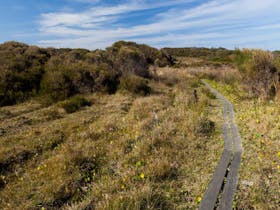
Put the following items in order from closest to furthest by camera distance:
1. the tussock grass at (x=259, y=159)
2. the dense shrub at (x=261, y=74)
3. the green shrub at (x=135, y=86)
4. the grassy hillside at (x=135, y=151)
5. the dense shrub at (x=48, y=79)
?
the tussock grass at (x=259, y=159)
the grassy hillside at (x=135, y=151)
the dense shrub at (x=261, y=74)
the dense shrub at (x=48, y=79)
the green shrub at (x=135, y=86)

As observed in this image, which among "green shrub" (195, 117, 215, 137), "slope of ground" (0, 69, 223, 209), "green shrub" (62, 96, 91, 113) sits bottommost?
"slope of ground" (0, 69, 223, 209)

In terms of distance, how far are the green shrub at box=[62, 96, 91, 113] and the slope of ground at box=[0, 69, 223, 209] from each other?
151 cm

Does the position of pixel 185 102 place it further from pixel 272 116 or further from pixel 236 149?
pixel 236 149

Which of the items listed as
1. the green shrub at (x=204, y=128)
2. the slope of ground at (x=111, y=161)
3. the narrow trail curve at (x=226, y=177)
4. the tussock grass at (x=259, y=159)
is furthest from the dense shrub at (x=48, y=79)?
the narrow trail curve at (x=226, y=177)

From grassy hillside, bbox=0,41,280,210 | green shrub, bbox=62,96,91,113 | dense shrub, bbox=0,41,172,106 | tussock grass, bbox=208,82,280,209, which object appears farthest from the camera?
Answer: dense shrub, bbox=0,41,172,106

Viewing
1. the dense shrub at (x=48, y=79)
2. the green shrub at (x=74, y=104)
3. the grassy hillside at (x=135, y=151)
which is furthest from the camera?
the dense shrub at (x=48, y=79)

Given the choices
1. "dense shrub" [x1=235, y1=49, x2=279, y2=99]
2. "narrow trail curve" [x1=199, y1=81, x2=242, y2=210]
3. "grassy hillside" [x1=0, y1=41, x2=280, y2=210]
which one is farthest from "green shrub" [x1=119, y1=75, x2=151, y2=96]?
"narrow trail curve" [x1=199, y1=81, x2=242, y2=210]

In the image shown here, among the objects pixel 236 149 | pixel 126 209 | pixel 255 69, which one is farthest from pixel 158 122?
pixel 255 69

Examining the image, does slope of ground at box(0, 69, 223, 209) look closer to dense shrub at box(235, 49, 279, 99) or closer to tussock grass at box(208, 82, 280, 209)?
tussock grass at box(208, 82, 280, 209)

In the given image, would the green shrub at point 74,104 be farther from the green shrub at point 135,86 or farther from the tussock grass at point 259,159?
the tussock grass at point 259,159

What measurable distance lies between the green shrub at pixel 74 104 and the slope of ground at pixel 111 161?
1506 mm

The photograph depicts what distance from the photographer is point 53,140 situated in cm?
592

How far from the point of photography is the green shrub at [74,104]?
935 cm

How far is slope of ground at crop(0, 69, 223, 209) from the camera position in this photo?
3.29 metres
